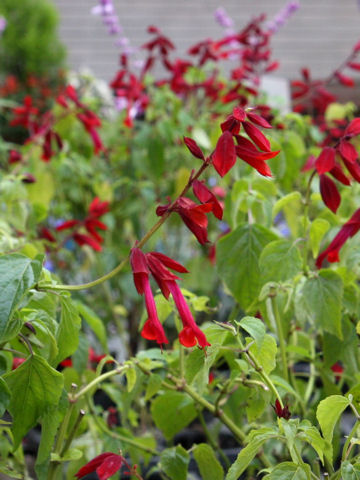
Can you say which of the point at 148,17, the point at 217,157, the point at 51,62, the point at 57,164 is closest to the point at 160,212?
the point at 217,157

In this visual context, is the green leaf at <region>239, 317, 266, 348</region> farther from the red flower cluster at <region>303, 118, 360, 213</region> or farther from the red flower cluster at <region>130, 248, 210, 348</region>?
the red flower cluster at <region>303, 118, 360, 213</region>

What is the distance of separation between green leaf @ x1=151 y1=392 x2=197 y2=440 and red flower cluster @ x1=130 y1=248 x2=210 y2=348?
0.31 metres

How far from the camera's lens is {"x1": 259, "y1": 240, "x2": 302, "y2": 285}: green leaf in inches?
29.5

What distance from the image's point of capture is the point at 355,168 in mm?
664

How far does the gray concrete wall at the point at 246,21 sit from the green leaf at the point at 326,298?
637cm

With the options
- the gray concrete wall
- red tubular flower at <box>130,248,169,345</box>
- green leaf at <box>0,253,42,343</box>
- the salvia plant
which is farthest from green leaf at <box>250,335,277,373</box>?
the gray concrete wall

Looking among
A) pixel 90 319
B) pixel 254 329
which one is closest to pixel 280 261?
pixel 254 329

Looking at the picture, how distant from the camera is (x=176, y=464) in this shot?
776 mm

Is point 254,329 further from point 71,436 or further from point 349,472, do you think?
point 71,436

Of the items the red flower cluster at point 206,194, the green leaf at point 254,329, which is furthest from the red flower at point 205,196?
the green leaf at point 254,329

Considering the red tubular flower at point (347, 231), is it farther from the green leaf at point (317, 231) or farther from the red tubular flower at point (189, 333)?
the red tubular flower at point (189, 333)

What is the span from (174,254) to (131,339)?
29 cm

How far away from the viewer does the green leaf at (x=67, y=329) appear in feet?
2.11

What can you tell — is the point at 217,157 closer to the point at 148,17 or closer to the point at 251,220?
the point at 251,220
